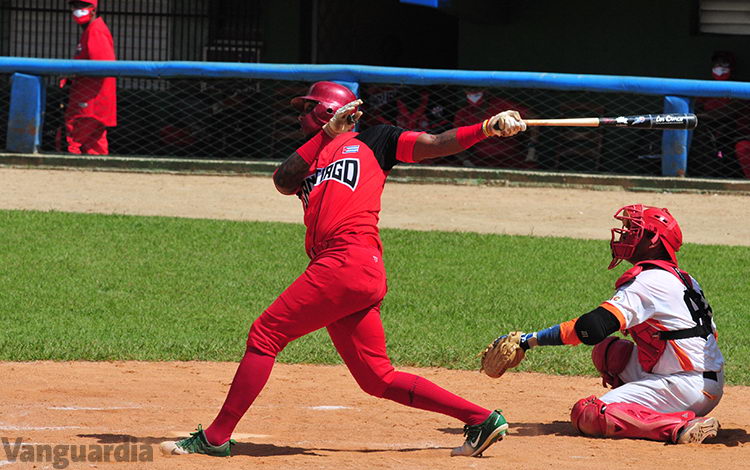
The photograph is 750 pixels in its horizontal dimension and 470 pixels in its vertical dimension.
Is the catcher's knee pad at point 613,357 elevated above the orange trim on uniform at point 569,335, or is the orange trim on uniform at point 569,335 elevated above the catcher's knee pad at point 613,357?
the orange trim on uniform at point 569,335

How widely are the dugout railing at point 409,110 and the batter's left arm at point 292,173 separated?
7.58 meters

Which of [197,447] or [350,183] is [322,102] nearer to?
[350,183]

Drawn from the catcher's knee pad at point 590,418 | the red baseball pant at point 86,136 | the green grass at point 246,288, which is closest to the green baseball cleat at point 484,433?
the catcher's knee pad at point 590,418

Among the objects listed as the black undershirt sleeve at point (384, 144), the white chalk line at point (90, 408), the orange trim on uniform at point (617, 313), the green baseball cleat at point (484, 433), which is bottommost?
the white chalk line at point (90, 408)

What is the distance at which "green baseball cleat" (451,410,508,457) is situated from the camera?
4.82m

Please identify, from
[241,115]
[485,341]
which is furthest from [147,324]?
[241,115]

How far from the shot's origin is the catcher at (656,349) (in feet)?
17.1

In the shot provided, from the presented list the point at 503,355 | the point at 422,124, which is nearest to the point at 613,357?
the point at 503,355

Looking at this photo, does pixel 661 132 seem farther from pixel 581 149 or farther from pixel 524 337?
pixel 524 337

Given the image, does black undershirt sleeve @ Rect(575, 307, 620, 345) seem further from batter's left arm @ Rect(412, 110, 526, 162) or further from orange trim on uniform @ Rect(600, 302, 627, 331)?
batter's left arm @ Rect(412, 110, 526, 162)

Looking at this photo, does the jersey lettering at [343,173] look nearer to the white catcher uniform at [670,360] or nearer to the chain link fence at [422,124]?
the white catcher uniform at [670,360]

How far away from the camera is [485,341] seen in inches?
304

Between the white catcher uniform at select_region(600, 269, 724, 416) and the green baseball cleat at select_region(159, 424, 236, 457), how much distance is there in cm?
179

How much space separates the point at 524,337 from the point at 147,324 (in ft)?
11.5
